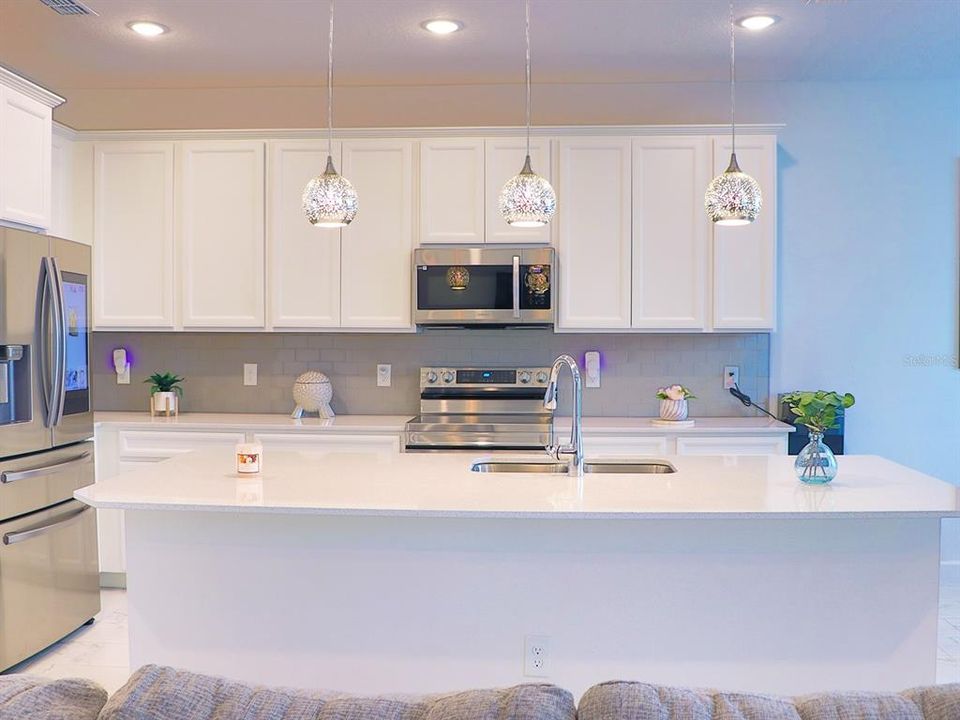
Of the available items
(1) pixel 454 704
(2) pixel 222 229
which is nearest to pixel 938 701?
(1) pixel 454 704

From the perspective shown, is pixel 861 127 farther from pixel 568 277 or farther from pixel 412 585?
pixel 412 585

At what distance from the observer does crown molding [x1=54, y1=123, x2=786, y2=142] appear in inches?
172

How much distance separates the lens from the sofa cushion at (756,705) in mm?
981

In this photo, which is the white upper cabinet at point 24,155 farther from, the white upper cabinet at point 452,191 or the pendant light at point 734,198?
the pendant light at point 734,198

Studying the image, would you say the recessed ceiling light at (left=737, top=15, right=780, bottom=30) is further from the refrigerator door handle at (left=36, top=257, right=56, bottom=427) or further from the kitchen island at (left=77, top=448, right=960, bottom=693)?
the refrigerator door handle at (left=36, top=257, right=56, bottom=427)

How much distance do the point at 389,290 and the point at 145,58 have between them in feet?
5.50

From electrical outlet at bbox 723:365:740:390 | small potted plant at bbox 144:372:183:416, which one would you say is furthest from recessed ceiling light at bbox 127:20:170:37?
electrical outlet at bbox 723:365:740:390

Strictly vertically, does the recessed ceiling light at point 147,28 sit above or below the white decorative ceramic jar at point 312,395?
above

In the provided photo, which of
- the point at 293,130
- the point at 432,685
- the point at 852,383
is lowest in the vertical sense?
the point at 432,685

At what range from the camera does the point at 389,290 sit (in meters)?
4.50

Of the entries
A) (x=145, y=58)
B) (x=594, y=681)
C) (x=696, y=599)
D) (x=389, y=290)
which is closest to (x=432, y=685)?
(x=594, y=681)

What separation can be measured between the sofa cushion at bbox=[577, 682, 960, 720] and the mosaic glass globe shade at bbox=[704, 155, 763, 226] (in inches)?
72.9

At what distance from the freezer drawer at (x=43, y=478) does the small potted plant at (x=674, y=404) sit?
2699 mm

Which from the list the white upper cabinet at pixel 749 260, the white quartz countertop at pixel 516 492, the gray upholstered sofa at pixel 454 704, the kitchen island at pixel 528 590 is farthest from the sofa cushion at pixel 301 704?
the white upper cabinet at pixel 749 260
